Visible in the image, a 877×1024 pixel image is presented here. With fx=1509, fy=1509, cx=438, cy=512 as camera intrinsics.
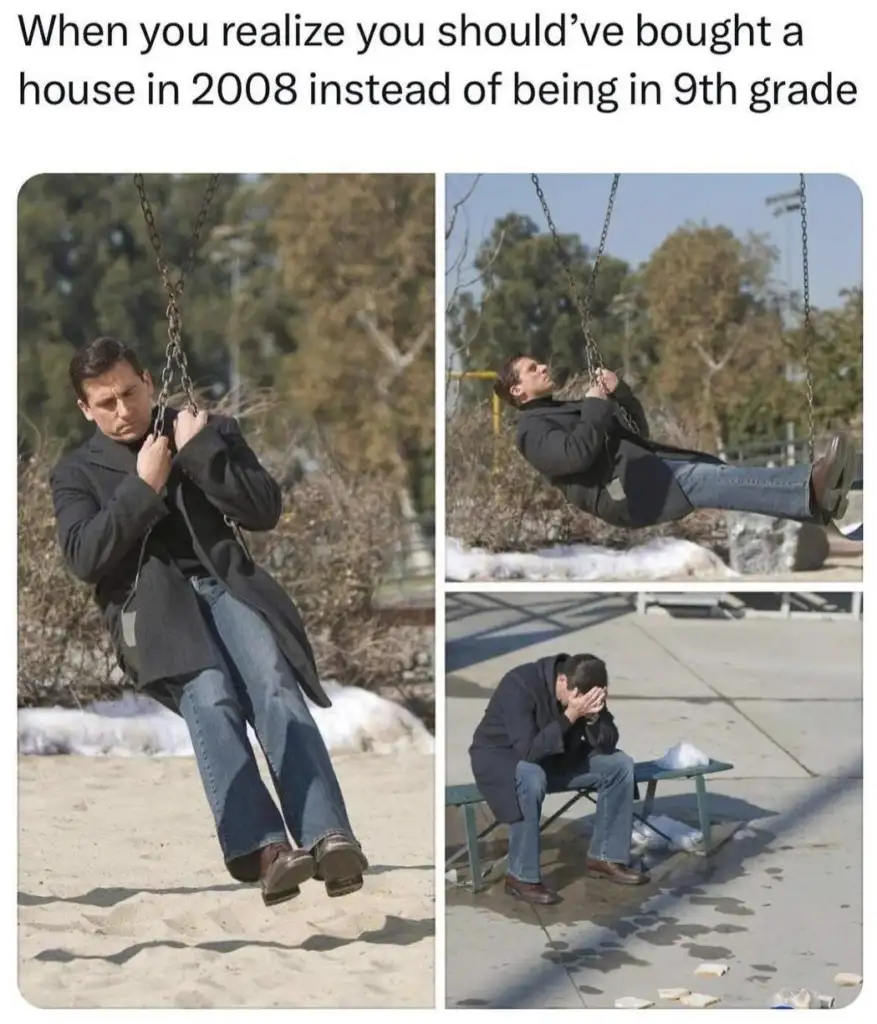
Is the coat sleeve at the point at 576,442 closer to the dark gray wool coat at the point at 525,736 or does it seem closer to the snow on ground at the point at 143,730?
the dark gray wool coat at the point at 525,736

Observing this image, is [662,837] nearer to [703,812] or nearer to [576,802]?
[703,812]

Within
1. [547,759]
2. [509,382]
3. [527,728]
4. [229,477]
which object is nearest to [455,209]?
[509,382]

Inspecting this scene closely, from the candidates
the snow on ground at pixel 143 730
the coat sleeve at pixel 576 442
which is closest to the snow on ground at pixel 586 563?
the coat sleeve at pixel 576 442

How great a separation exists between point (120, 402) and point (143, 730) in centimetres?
296

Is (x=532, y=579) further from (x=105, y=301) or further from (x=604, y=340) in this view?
(x=105, y=301)

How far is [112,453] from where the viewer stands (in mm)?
4355

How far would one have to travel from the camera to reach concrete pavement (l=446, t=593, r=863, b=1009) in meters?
4.80

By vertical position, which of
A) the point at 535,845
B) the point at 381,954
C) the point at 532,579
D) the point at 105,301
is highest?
the point at 105,301

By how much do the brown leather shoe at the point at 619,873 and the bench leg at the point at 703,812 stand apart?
0.31 metres

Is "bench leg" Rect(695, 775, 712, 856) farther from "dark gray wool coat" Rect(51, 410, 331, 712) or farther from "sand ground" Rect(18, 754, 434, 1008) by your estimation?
"dark gray wool coat" Rect(51, 410, 331, 712)
